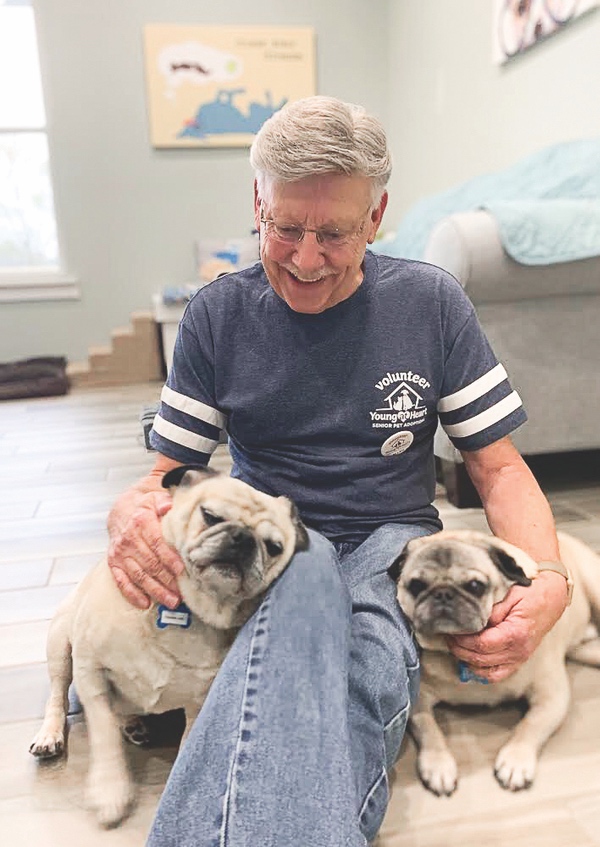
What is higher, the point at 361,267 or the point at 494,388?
the point at 361,267

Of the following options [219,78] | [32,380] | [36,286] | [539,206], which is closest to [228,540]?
[539,206]

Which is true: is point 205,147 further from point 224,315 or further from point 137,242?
point 224,315

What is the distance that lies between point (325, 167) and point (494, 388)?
0.43m

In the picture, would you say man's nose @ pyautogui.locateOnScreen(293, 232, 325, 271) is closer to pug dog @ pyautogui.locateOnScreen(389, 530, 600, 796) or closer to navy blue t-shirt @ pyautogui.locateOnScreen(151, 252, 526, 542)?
navy blue t-shirt @ pyautogui.locateOnScreen(151, 252, 526, 542)

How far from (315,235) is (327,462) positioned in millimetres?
340

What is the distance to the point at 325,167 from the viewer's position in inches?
35.3

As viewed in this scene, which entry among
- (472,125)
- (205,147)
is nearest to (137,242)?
(205,147)

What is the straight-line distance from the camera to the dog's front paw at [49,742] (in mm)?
1034

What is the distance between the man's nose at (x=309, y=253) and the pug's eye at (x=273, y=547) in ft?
1.24

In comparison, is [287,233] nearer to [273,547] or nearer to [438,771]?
[273,547]

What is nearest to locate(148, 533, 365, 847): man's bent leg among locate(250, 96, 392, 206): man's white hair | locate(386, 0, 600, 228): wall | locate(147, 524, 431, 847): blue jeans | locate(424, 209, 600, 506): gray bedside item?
locate(147, 524, 431, 847): blue jeans

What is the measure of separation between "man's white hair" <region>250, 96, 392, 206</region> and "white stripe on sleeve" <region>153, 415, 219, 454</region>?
0.38 metres

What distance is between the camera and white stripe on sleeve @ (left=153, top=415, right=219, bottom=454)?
3.52 ft

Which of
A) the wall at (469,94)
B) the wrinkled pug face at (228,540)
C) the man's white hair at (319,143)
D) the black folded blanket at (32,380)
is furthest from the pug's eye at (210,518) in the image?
the black folded blanket at (32,380)
